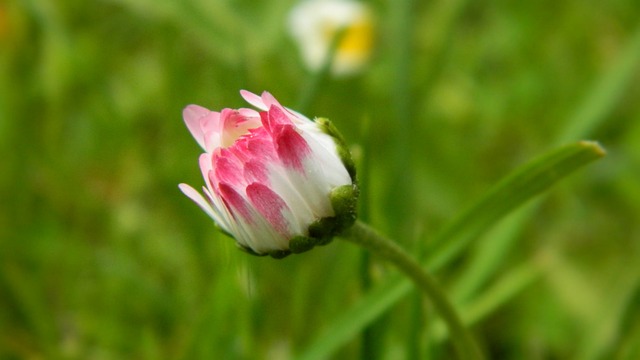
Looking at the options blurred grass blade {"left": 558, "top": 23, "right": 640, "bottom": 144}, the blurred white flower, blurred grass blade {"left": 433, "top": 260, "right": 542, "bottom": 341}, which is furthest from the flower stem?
the blurred white flower

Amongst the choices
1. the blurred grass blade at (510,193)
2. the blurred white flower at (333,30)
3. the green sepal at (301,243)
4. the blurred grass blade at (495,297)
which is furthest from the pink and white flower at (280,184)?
the blurred white flower at (333,30)

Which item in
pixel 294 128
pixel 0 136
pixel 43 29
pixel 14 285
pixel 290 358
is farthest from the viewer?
pixel 43 29

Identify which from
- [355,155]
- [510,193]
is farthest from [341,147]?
[355,155]

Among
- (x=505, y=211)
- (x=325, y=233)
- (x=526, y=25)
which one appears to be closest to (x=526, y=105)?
(x=526, y=25)

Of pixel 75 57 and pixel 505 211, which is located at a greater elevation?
pixel 505 211

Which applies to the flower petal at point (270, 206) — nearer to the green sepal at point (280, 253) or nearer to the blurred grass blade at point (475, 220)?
the green sepal at point (280, 253)

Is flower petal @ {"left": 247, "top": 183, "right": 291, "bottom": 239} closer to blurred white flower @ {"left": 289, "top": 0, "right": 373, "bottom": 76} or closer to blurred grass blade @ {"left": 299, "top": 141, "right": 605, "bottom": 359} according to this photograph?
blurred grass blade @ {"left": 299, "top": 141, "right": 605, "bottom": 359}

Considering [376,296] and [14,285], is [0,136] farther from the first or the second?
[376,296]
